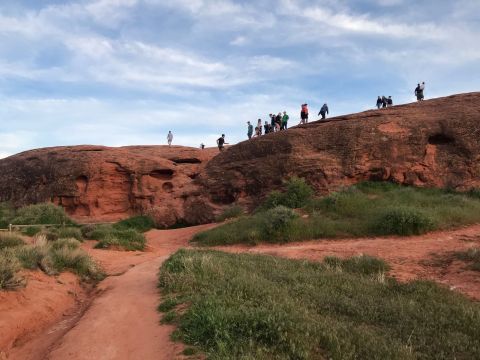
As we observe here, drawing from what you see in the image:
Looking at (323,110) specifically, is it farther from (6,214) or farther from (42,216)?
(6,214)

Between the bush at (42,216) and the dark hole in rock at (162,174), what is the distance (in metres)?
6.10

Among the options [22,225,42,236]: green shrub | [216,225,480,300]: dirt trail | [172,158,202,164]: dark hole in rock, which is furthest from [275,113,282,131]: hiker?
[22,225,42,236]: green shrub

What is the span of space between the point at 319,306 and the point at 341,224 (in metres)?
8.91

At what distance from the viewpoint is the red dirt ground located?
5.38m

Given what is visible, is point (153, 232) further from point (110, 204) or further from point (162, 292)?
point (162, 292)

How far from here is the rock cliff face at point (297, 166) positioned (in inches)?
735

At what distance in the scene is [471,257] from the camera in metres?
9.30

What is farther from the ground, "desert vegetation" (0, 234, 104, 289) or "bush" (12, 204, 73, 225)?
"bush" (12, 204, 73, 225)

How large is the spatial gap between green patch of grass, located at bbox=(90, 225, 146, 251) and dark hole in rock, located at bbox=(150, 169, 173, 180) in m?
9.72

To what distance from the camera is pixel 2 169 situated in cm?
3130

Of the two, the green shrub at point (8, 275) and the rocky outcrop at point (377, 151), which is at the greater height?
the rocky outcrop at point (377, 151)

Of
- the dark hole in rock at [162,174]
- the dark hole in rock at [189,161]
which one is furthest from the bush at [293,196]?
the dark hole in rock at [189,161]

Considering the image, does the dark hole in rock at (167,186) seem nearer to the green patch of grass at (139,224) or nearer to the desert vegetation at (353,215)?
the green patch of grass at (139,224)

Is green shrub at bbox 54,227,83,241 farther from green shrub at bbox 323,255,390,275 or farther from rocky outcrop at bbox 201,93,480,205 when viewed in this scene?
green shrub at bbox 323,255,390,275
